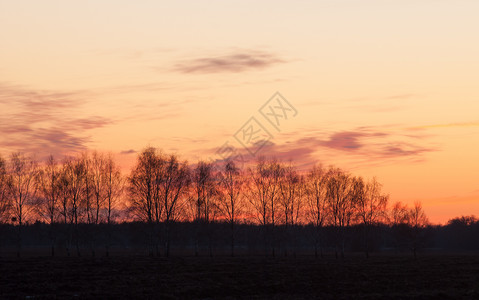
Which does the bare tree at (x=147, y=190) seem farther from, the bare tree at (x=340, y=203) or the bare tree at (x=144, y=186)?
the bare tree at (x=340, y=203)

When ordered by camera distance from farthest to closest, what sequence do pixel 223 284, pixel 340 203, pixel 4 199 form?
pixel 340 203
pixel 4 199
pixel 223 284

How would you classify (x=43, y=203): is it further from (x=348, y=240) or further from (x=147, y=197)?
(x=348, y=240)

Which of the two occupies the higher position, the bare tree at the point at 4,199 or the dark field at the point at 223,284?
the bare tree at the point at 4,199

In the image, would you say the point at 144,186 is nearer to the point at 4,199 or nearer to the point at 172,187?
the point at 172,187

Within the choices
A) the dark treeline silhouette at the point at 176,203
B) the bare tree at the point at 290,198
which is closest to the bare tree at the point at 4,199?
the dark treeline silhouette at the point at 176,203

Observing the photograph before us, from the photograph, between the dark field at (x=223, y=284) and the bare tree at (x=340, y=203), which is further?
the bare tree at (x=340, y=203)

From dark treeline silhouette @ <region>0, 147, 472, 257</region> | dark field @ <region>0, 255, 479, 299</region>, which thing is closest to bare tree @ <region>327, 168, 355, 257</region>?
dark treeline silhouette @ <region>0, 147, 472, 257</region>

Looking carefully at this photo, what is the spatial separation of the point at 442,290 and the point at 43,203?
9588cm

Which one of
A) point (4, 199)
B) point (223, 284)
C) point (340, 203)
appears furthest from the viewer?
point (340, 203)

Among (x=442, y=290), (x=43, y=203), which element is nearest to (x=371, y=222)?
(x=43, y=203)

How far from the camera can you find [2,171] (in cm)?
11300

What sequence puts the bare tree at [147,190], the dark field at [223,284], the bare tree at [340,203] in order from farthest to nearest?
the bare tree at [340,203] → the bare tree at [147,190] → the dark field at [223,284]

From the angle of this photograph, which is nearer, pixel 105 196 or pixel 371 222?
pixel 105 196

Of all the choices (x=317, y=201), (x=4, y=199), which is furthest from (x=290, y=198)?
(x=4, y=199)
